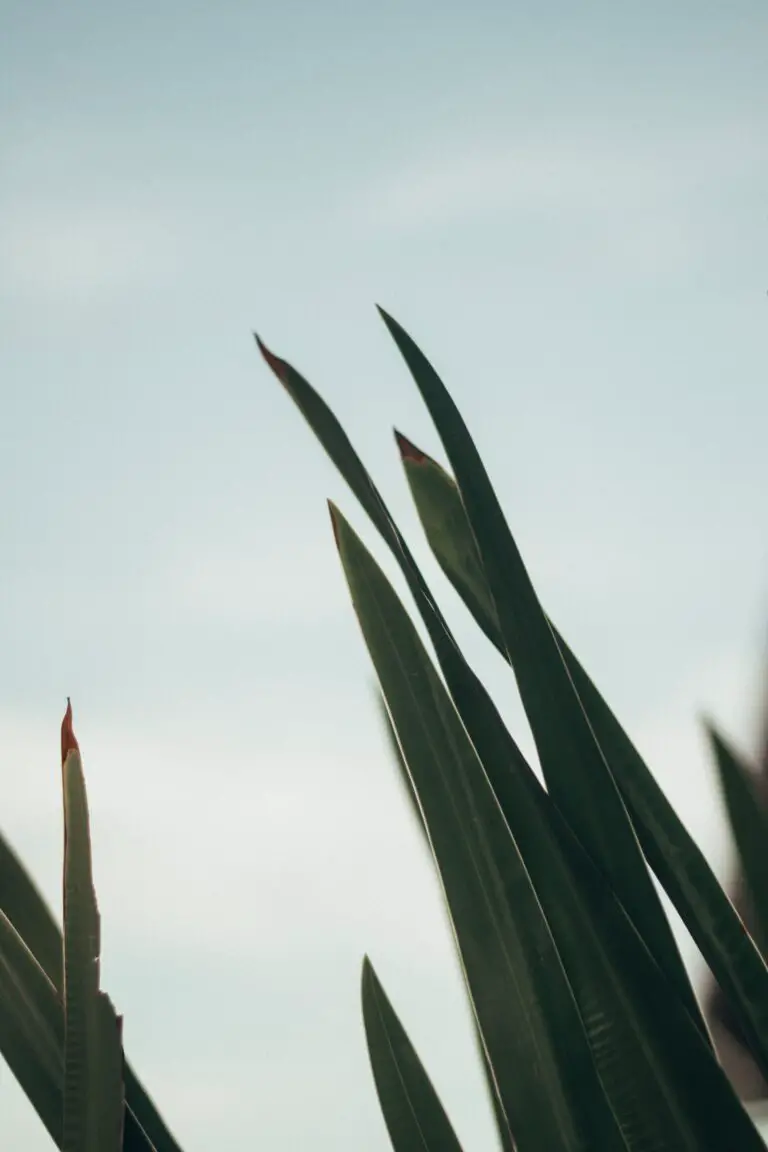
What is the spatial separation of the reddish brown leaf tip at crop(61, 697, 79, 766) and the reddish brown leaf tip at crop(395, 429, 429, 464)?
0.50 ft

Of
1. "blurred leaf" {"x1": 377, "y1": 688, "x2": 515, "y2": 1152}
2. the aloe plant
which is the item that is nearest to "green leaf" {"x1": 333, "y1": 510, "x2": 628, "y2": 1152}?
the aloe plant

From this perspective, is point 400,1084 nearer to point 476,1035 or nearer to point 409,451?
point 476,1035

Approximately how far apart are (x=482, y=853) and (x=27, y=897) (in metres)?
0.18

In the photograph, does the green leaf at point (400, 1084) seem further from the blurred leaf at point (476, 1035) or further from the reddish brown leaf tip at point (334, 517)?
the reddish brown leaf tip at point (334, 517)

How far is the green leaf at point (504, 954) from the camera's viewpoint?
0.25m

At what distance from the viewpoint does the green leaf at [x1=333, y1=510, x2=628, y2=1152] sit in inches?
9.7

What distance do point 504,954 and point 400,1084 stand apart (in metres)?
0.23

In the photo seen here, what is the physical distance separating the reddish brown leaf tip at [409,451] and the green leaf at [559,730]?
0.09 m

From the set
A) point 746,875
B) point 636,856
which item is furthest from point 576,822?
point 746,875

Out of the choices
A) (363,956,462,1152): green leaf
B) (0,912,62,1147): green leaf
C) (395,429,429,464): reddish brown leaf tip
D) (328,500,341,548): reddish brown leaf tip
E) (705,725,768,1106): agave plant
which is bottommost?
(363,956,462,1152): green leaf

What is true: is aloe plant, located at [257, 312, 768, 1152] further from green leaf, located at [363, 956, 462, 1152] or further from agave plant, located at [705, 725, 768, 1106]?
green leaf, located at [363, 956, 462, 1152]

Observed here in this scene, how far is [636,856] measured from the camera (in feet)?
0.93

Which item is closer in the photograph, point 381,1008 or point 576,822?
point 576,822

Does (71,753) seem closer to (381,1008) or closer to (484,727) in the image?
(484,727)
